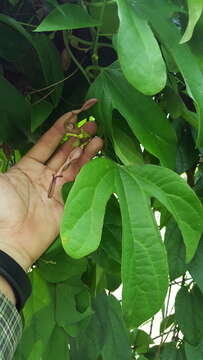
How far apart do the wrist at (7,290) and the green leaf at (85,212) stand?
151 mm

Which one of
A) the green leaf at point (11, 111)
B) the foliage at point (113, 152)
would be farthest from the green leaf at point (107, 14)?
the green leaf at point (11, 111)

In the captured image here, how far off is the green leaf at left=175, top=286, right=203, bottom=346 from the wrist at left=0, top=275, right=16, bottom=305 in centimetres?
23

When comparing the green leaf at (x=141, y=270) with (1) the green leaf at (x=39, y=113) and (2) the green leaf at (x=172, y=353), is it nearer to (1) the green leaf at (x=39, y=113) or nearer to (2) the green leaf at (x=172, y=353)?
(1) the green leaf at (x=39, y=113)

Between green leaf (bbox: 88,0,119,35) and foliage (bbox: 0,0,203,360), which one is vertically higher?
green leaf (bbox: 88,0,119,35)

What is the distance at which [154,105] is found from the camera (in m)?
0.48

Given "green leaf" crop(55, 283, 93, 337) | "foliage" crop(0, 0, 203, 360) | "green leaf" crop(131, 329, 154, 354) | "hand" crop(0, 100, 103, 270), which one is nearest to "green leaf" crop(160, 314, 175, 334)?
"green leaf" crop(131, 329, 154, 354)

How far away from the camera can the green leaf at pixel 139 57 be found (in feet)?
1.17

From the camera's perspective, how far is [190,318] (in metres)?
0.65

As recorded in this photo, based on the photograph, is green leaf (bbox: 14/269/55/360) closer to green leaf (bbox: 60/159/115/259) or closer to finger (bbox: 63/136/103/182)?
finger (bbox: 63/136/103/182)

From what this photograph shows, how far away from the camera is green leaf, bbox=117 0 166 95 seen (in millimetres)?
358

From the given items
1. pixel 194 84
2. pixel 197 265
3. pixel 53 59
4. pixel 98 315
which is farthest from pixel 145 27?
pixel 98 315

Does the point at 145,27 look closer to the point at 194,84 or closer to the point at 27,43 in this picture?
the point at 194,84

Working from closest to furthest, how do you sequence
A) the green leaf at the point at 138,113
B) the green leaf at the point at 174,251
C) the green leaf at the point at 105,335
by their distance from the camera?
1. the green leaf at the point at 138,113
2. the green leaf at the point at 174,251
3. the green leaf at the point at 105,335

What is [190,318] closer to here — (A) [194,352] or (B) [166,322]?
(A) [194,352]
